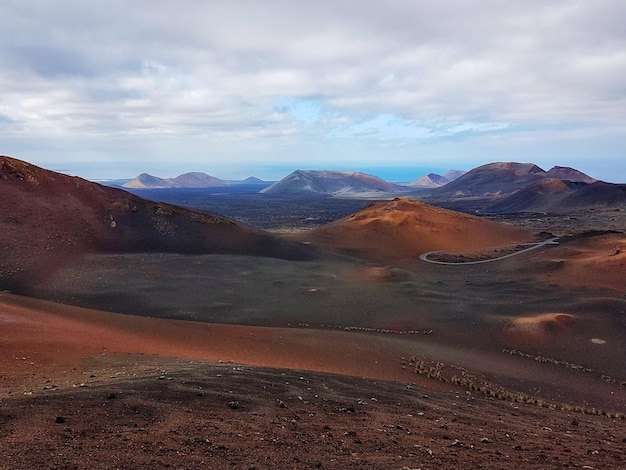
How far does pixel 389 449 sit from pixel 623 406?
13967 mm

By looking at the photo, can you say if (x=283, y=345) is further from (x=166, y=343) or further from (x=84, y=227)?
(x=84, y=227)

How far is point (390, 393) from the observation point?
13.3m

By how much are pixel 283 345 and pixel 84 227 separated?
1147 inches

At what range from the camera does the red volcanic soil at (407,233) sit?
60.4 meters

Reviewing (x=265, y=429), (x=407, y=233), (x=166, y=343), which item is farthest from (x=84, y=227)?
(x=407, y=233)

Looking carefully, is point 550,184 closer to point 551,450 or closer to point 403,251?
point 403,251

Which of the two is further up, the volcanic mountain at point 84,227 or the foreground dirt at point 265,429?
the volcanic mountain at point 84,227

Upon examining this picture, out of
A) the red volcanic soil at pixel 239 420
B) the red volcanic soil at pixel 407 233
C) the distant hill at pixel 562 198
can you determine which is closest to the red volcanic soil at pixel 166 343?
the red volcanic soil at pixel 239 420

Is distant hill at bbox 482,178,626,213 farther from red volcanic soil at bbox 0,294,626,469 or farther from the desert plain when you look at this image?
red volcanic soil at bbox 0,294,626,469

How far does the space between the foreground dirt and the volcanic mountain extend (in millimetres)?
25089

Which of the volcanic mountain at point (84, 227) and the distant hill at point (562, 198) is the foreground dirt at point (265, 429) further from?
the distant hill at point (562, 198)

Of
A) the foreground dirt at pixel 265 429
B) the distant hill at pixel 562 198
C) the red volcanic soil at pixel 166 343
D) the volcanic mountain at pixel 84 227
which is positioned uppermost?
the distant hill at pixel 562 198

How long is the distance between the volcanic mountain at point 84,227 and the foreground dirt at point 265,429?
82.3 ft

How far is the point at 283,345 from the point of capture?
69.0ft
